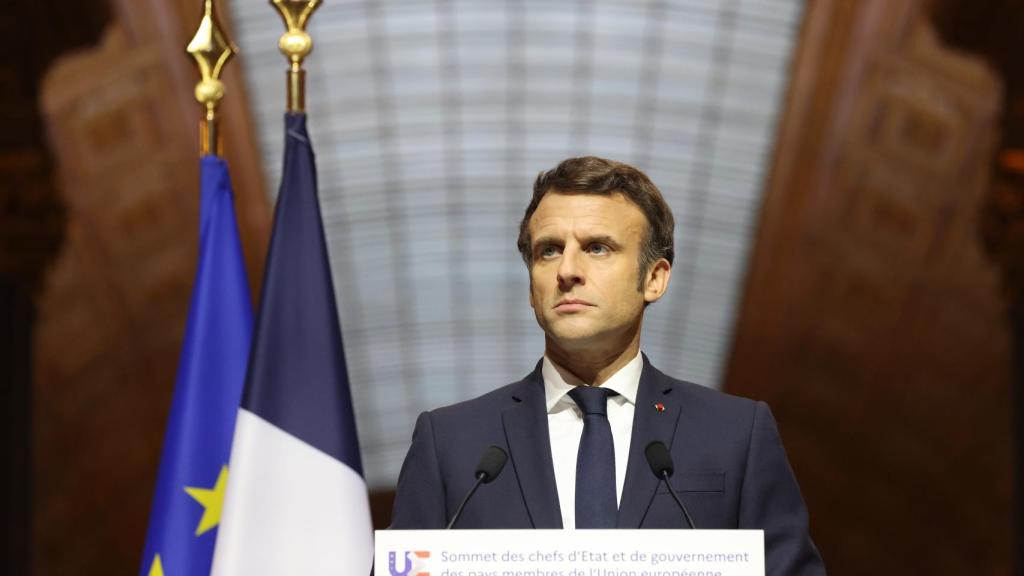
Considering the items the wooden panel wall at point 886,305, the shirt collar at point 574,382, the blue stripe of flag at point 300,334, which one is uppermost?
the shirt collar at point 574,382

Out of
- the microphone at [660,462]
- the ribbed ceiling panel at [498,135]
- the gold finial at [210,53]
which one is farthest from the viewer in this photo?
the ribbed ceiling panel at [498,135]

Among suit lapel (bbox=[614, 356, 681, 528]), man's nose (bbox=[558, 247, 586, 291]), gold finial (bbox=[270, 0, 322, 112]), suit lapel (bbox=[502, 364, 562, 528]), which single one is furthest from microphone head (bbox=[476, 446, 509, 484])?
gold finial (bbox=[270, 0, 322, 112])

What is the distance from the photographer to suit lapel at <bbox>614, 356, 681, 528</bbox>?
12.2 feet

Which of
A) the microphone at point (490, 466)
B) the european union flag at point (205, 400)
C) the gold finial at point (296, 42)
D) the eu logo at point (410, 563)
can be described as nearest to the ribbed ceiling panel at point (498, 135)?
the european union flag at point (205, 400)

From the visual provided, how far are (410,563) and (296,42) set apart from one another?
3.44 metres

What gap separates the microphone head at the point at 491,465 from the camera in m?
3.69

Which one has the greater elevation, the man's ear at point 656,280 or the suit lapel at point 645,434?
the man's ear at point 656,280

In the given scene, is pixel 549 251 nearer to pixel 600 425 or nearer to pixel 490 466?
pixel 600 425

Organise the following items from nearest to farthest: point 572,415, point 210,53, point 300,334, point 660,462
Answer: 1. point 660,462
2. point 572,415
3. point 300,334
4. point 210,53

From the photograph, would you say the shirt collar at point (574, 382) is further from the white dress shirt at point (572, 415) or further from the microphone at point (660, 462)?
the microphone at point (660, 462)

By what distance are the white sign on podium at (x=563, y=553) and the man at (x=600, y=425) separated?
34cm

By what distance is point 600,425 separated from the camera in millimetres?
3887

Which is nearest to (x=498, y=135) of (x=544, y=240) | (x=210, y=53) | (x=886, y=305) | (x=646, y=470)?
(x=886, y=305)

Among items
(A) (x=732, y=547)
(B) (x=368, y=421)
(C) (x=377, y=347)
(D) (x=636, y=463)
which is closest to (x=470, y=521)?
(D) (x=636, y=463)
